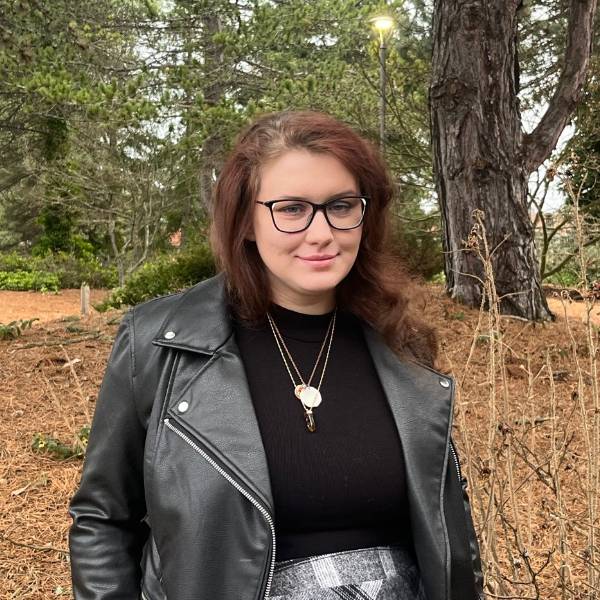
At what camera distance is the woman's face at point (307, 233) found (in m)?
1.59

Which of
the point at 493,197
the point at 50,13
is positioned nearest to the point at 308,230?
the point at 493,197

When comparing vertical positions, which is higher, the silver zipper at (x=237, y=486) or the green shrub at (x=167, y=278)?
the silver zipper at (x=237, y=486)

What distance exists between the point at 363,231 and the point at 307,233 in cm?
33

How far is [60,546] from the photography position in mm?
3352

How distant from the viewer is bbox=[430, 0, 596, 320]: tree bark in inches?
249

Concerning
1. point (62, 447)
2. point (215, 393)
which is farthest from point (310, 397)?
point (62, 447)

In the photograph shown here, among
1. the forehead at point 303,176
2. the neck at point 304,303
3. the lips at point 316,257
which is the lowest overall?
the neck at point 304,303

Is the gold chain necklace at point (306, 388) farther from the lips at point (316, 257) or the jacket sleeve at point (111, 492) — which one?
the jacket sleeve at point (111, 492)

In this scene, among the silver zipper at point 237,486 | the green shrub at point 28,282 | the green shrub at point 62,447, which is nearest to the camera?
the silver zipper at point 237,486

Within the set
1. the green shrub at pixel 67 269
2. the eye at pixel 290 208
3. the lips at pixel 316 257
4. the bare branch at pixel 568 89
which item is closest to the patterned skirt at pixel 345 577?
the lips at pixel 316 257

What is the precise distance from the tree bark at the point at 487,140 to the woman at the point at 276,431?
4824 mm

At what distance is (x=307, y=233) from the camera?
5.15 ft

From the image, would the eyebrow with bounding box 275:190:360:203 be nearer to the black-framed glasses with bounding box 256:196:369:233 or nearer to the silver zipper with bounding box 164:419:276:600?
the black-framed glasses with bounding box 256:196:369:233

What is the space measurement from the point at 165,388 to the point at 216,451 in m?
0.18
